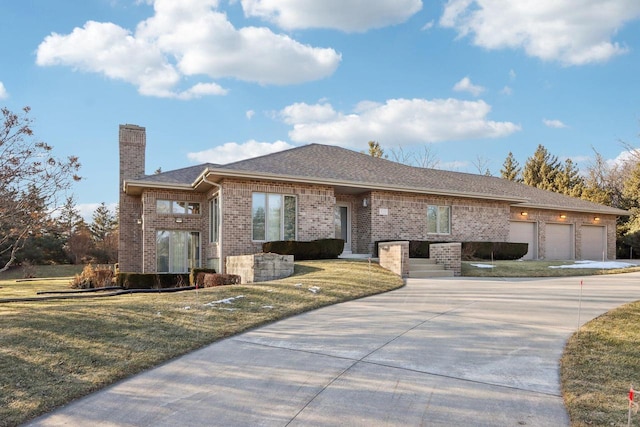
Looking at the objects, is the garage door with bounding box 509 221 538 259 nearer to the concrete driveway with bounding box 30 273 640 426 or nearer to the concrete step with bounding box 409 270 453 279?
the concrete step with bounding box 409 270 453 279

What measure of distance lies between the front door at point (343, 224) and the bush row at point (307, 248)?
234 centimetres

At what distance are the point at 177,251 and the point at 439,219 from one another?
11.3 metres

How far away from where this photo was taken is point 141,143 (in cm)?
2220

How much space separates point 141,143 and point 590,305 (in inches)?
765

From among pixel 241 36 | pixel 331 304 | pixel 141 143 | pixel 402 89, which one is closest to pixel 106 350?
pixel 331 304

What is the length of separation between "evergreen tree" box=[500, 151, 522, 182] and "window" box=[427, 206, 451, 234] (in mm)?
34137

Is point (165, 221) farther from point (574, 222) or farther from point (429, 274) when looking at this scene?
point (574, 222)

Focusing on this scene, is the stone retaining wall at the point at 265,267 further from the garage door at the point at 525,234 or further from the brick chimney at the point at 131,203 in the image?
the garage door at the point at 525,234

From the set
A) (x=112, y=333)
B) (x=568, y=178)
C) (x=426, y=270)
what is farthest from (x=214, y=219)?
(x=568, y=178)

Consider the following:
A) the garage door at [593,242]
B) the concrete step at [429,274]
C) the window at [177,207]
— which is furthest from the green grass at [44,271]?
the garage door at [593,242]

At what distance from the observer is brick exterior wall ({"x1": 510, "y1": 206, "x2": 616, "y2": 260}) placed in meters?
24.5

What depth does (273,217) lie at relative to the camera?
17.6 meters

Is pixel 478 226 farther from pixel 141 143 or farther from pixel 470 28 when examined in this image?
pixel 141 143

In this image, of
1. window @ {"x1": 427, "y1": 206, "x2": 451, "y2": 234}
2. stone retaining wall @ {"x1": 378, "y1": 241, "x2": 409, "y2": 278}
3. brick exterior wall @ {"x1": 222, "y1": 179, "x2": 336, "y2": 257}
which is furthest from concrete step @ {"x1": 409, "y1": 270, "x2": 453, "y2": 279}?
window @ {"x1": 427, "y1": 206, "x2": 451, "y2": 234}
